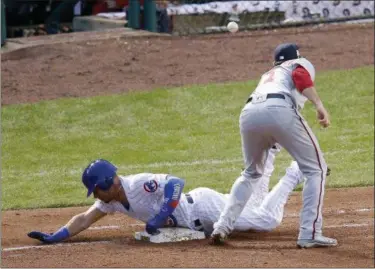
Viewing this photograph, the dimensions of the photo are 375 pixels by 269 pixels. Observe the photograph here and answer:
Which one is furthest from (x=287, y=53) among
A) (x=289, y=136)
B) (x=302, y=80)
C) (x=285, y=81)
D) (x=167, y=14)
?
(x=167, y=14)

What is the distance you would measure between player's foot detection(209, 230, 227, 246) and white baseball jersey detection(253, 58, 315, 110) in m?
1.05

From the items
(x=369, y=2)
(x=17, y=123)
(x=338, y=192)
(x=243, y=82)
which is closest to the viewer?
(x=338, y=192)

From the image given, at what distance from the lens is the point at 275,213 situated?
773 cm

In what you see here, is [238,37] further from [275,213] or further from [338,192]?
[275,213]

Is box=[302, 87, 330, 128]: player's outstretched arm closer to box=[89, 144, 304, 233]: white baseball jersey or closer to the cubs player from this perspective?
the cubs player

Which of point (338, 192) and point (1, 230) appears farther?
point (338, 192)

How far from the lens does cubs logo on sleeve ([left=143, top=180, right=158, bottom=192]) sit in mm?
7406

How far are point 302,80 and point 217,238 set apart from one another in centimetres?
129

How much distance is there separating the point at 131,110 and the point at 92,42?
2.16m

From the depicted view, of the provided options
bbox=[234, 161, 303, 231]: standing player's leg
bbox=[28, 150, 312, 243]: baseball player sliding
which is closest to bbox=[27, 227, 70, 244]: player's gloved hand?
bbox=[28, 150, 312, 243]: baseball player sliding

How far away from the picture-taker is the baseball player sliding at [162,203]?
7.31 metres

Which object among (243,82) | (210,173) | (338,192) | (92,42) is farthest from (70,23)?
(338,192)

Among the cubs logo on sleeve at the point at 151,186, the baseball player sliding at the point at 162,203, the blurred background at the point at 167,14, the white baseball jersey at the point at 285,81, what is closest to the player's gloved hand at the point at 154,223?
the baseball player sliding at the point at 162,203

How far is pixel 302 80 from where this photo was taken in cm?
708
